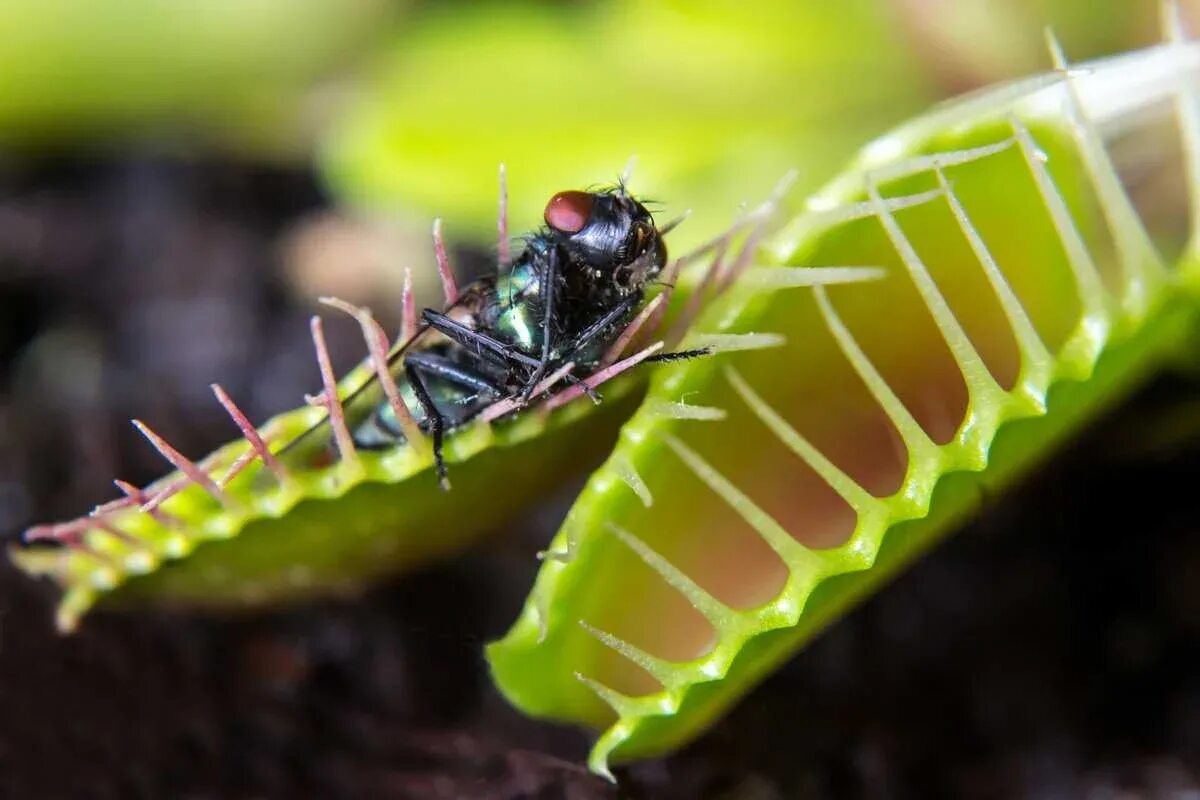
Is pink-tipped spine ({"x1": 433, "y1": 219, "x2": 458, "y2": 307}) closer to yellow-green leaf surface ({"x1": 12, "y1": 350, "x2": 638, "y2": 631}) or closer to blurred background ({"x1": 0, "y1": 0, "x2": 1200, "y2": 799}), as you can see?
yellow-green leaf surface ({"x1": 12, "y1": 350, "x2": 638, "y2": 631})

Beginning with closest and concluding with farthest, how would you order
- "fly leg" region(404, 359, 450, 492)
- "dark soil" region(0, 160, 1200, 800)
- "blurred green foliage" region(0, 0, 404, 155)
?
"fly leg" region(404, 359, 450, 492)
"dark soil" region(0, 160, 1200, 800)
"blurred green foliage" region(0, 0, 404, 155)

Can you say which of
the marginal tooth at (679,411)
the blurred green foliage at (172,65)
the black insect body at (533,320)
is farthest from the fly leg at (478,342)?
the blurred green foliage at (172,65)

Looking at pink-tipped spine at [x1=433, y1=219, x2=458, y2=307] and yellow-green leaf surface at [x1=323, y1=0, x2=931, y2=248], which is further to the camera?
yellow-green leaf surface at [x1=323, y1=0, x2=931, y2=248]

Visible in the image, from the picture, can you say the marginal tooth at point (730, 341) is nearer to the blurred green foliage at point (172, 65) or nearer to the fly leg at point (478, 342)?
the fly leg at point (478, 342)

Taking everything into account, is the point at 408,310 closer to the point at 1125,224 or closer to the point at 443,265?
the point at 443,265

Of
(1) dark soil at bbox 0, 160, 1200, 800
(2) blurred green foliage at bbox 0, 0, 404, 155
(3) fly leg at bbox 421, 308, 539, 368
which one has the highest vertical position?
(2) blurred green foliage at bbox 0, 0, 404, 155

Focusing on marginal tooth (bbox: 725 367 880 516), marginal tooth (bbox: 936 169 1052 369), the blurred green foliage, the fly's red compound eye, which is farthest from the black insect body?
the blurred green foliage

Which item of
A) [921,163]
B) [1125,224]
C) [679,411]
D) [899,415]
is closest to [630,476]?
[679,411]

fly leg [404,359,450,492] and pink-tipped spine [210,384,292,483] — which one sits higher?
fly leg [404,359,450,492]
